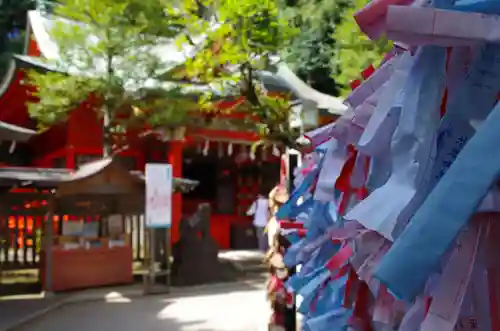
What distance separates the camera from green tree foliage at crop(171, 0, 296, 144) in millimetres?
5148

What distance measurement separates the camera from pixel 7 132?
818cm

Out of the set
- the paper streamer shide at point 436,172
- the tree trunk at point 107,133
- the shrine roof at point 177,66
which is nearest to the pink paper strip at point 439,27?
the paper streamer shide at point 436,172

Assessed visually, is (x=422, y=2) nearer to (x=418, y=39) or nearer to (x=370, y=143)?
(x=418, y=39)

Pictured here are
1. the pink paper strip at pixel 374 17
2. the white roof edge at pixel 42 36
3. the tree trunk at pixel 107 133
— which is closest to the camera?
the pink paper strip at pixel 374 17

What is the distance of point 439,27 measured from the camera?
1168 mm

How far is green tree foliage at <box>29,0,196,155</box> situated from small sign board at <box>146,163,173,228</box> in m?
2.19

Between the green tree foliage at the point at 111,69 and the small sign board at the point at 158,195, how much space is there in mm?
2193

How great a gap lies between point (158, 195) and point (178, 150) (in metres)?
3.94

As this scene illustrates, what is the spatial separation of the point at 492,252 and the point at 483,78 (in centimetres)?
41

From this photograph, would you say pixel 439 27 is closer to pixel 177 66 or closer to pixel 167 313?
pixel 167 313

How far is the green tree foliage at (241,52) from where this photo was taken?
16.9 ft

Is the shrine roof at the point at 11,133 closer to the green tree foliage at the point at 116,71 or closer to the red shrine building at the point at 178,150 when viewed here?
the green tree foliage at the point at 116,71

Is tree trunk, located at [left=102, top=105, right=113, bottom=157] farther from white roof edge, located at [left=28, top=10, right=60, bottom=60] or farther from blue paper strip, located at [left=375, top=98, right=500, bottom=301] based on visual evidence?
blue paper strip, located at [left=375, top=98, right=500, bottom=301]

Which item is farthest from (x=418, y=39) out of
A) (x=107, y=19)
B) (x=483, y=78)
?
(x=107, y=19)
